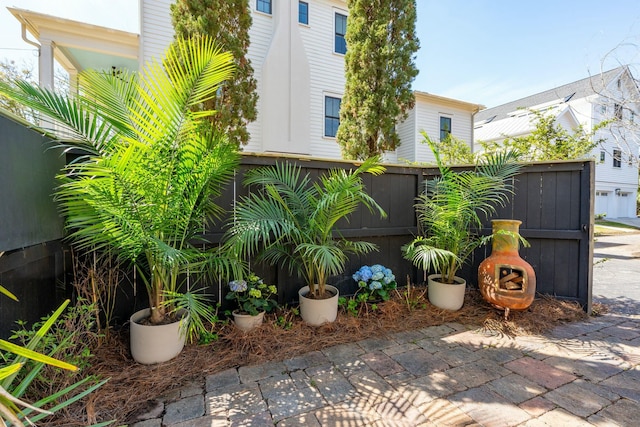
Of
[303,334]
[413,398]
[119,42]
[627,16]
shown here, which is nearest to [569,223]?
[413,398]

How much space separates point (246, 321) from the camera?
2402 mm

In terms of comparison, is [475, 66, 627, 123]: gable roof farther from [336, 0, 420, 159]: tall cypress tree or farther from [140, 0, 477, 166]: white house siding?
[336, 0, 420, 159]: tall cypress tree

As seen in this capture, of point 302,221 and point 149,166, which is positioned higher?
point 149,166

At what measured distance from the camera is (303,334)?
246 centimetres

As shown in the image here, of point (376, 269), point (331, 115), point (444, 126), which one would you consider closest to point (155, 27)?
point (331, 115)

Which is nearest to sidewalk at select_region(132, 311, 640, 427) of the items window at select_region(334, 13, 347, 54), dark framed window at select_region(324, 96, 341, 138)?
dark framed window at select_region(324, 96, 341, 138)

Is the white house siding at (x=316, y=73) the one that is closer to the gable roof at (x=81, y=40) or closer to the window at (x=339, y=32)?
the window at (x=339, y=32)

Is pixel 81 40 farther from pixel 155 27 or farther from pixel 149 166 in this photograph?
pixel 149 166

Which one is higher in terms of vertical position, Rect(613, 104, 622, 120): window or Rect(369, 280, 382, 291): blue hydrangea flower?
Rect(613, 104, 622, 120): window

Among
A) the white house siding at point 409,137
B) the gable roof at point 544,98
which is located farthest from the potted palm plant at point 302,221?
the gable roof at point 544,98

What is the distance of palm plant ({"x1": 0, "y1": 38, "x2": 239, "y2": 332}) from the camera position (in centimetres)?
173

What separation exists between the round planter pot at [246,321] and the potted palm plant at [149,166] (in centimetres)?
44

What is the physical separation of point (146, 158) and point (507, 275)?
320cm

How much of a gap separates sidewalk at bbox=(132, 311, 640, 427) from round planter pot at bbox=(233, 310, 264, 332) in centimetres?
42
